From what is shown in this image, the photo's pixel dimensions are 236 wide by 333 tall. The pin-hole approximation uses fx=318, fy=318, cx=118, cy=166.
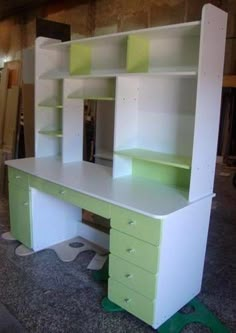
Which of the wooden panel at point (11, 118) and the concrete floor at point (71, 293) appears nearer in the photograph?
the concrete floor at point (71, 293)

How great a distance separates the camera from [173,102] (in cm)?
229

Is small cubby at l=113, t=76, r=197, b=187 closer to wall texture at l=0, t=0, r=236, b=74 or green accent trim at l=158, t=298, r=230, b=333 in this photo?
green accent trim at l=158, t=298, r=230, b=333

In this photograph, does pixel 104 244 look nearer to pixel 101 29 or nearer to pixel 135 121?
pixel 135 121

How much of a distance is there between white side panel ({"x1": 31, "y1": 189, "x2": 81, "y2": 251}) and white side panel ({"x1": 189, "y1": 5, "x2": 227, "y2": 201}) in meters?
1.43

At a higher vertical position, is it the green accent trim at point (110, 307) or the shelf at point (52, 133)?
the shelf at point (52, 133)

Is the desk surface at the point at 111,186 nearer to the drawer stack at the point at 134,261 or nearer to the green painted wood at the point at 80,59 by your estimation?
the drawer stack at the point at 134,261

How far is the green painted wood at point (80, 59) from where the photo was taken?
2.68 metres

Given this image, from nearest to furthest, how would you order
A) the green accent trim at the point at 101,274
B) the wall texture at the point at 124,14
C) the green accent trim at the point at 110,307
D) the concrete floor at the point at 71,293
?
the concrete floor at the point at 71,293
the green accent trim at the point at 110,307
the green accent trim at the point at 101,274
the wall texture at the point at 124,14

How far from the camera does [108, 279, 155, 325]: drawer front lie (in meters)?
1.87

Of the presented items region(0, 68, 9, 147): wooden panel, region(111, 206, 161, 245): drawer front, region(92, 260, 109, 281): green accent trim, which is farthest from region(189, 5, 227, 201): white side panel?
region(0, 68, 9, 147): wooden panel

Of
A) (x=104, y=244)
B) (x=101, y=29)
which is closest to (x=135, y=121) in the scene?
(x=104, y=244)

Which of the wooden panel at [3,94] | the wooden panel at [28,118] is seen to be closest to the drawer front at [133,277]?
the wooden panel at [28,118]

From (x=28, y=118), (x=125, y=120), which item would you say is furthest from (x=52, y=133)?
(x=28, y=118)

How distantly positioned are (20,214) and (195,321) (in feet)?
5.58
